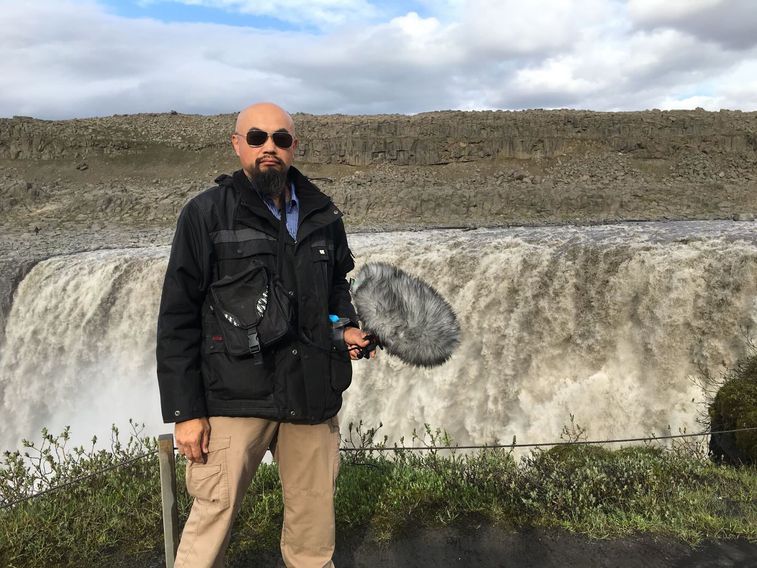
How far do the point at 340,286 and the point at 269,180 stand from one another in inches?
24.7

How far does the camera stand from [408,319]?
267 cm

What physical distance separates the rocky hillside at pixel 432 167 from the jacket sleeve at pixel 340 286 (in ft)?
63.6

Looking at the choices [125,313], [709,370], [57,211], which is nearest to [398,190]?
[57,211]

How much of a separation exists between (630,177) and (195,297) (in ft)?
96.3

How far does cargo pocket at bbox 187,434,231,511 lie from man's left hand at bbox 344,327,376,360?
2.06ft

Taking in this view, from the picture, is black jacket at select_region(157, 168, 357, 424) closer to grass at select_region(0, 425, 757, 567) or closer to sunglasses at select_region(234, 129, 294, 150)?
sunglasses at select_region(234, 129, 294, 150)

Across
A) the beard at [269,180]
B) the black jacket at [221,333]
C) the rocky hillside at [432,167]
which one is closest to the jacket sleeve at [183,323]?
the black jacket at [221,333]

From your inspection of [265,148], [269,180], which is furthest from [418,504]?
[265,148]

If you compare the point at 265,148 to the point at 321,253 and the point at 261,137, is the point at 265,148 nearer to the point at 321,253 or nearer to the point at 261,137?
the point at 261,137

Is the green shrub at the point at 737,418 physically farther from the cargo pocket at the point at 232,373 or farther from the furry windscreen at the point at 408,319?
the cargo pocket at the point at 232,373

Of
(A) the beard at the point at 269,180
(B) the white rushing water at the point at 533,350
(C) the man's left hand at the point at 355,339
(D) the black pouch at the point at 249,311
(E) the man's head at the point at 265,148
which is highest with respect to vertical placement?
(E) the man's head at the point at 265,148

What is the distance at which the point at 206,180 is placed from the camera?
33750 millimetres

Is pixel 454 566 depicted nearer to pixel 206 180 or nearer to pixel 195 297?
pixel 195 297

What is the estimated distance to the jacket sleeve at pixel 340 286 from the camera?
2828 mm
